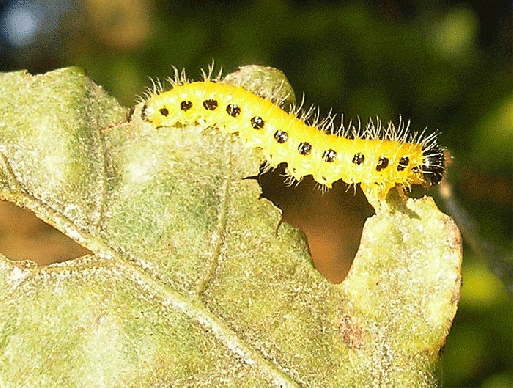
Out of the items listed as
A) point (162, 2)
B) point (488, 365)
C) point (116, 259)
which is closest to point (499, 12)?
point (162, 2)

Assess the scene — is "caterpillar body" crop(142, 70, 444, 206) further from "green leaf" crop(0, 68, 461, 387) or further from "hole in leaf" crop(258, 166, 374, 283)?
"hole in leaf" crop(258, 166, 374, 283)

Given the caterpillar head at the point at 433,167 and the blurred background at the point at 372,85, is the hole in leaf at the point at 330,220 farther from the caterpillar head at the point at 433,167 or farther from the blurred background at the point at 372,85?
the caterpillar head at the point at 433,167

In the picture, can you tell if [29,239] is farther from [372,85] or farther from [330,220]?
[372,85]

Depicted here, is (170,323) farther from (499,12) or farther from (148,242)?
(499,12)

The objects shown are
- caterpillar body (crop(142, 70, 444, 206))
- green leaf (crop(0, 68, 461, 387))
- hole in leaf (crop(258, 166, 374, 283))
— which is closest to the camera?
green leaf (crop(0, 68, 461, 387))

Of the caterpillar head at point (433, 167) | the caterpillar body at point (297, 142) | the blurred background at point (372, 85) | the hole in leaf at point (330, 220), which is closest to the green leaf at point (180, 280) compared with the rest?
the caterpillar body at point (297, 142)

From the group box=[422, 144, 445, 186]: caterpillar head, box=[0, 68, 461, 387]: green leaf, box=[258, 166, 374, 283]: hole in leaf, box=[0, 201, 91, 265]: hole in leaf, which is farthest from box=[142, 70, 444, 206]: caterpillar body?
box=[0, 201, 91, 265]: hole in leaf
